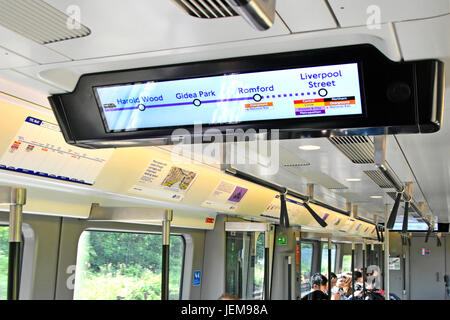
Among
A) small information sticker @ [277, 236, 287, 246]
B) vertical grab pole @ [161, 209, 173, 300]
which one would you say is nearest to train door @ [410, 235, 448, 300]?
Answer: small information sticker @ [277, 236, 287, 246]

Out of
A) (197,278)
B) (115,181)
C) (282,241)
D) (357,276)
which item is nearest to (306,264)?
(357,276)

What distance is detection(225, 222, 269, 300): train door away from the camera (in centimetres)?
673

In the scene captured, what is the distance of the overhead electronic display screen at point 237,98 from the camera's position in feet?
6.43

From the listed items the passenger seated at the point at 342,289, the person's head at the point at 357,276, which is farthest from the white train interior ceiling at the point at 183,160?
the person's head at the point at 357,276

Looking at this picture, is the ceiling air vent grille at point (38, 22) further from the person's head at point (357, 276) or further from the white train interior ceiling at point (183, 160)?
the person's head at point (357, 276)

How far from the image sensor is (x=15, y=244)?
257 centimetres

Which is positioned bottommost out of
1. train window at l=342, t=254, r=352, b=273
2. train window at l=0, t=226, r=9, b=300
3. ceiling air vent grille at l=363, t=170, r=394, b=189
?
train window at l=342, t=254, r=352, b=273

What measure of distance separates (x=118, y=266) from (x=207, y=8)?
12.8 feet

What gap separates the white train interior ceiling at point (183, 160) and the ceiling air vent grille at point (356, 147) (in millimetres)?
17

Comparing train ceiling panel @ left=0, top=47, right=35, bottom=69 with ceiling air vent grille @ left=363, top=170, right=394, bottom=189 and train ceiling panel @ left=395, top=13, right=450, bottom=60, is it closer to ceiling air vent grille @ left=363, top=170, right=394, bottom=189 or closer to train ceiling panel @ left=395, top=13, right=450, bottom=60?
train ceiling panel @ left=395, top=13, right=450, bottom=60

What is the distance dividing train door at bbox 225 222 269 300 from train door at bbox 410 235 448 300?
12.0m

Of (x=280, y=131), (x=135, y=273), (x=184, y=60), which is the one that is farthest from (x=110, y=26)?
(x=135, y=273)

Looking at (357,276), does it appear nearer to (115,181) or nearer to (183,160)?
(183,160)
